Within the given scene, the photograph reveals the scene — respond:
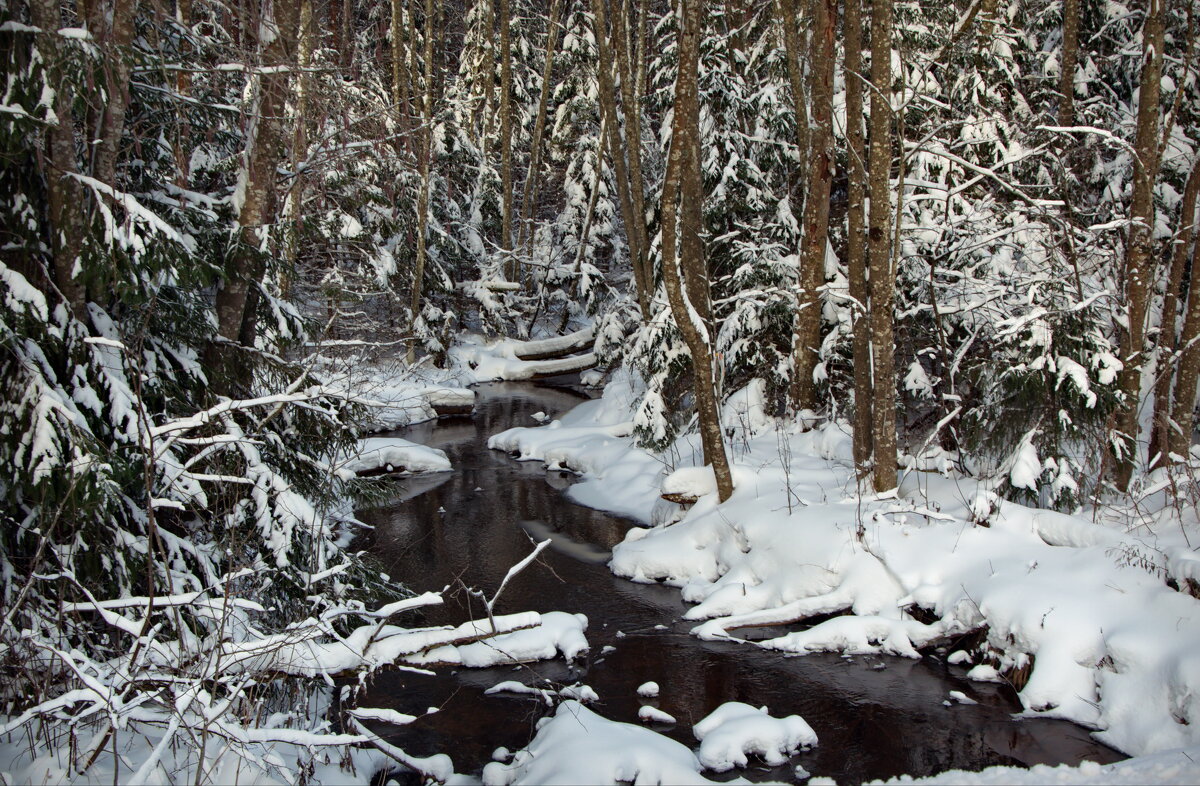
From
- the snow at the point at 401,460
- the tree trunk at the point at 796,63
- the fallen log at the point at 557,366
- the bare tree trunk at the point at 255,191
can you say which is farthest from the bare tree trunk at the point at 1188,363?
the fallen log at the point at 557,366

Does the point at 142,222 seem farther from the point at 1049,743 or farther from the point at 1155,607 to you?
the point at 1155,607

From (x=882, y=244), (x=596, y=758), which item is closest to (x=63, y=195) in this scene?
(x=596, y=758)

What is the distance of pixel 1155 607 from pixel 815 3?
8.10m

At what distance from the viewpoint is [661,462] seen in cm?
1248

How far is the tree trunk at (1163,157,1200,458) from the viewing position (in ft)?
26.1

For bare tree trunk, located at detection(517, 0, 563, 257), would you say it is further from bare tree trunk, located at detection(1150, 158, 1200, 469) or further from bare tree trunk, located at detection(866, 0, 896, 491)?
bare tree trunk, located at detection(1150, 158, 1200, 469)

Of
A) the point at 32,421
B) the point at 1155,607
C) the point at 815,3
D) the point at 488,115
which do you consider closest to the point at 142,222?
the point at 32,421

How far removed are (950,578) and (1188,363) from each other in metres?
3.56

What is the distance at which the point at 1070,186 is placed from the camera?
11188 mm

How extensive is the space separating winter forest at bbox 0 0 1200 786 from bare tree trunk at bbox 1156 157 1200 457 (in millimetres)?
51

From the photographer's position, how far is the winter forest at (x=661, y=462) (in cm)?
486

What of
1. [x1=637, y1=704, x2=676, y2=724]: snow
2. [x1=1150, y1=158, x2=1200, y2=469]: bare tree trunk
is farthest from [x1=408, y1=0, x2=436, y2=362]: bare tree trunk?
[x1=1150, y1=158, x2=1200, y2=469]: bare tree trunk

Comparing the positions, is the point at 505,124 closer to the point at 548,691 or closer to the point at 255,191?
the point at 255,191

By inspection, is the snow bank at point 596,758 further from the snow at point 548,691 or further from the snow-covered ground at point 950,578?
the snow-covered ground at point 950,578
